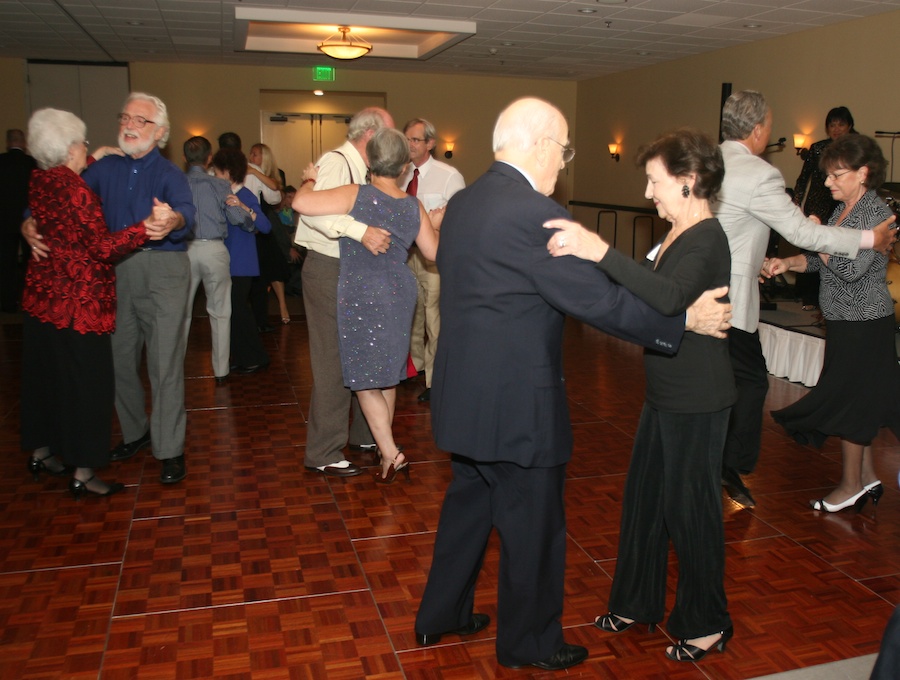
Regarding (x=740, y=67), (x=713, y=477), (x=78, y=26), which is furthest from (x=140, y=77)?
(x=713, y=477)

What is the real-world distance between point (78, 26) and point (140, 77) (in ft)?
10.7

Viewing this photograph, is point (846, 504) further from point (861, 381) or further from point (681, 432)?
point (681, 432)

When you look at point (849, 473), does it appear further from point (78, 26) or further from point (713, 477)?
point (78, 26)

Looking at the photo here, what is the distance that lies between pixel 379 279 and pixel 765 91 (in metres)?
8.29

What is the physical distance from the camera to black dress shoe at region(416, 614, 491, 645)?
99.5 inches

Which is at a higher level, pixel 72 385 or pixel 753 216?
pixel 753 216

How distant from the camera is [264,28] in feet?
35.3

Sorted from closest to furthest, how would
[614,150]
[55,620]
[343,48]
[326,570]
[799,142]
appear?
[55,620], [326,570], [343,48], [799,142], [614,150]

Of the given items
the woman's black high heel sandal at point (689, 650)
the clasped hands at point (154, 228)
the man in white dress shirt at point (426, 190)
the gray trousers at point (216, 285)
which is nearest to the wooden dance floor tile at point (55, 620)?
the clasped hands at point (154, 228)

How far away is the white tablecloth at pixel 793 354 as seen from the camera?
5980 mm

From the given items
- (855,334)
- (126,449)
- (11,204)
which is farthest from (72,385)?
(11,204)

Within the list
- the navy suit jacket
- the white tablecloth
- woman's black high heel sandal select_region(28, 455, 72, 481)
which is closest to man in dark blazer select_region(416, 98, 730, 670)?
the navy suit jacket

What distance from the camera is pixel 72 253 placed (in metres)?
3.36

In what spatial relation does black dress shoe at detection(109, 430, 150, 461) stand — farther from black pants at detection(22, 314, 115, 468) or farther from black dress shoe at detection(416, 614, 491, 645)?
black dress shoe at detection(416, 614, 491, 645)
